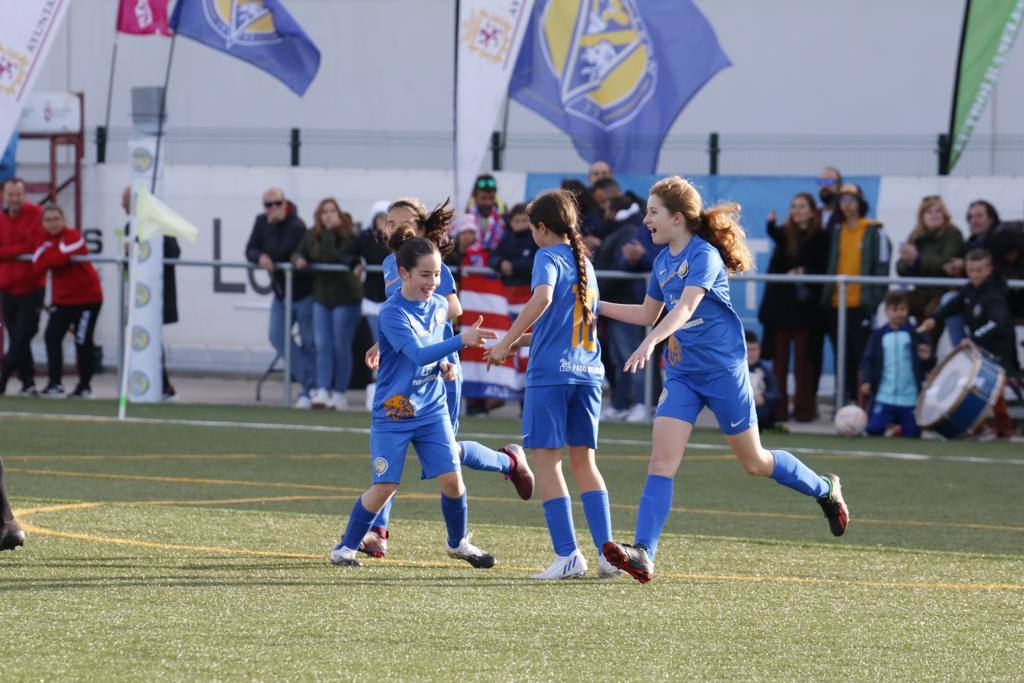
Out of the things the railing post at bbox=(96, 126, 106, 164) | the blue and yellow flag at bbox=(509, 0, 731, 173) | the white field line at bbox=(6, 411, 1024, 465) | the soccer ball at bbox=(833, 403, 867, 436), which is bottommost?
the white field line at bbox=(6, 411, 1024, 465)

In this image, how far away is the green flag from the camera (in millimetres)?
15961

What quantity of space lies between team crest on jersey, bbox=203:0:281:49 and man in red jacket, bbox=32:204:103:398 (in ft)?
8.01

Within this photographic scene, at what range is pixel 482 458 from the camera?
8148 mm

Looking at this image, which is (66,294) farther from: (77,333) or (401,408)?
(401,408)

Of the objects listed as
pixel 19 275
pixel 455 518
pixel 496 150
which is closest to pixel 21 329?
pixel 19 275

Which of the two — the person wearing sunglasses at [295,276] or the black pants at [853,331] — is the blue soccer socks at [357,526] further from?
the person wearing sunglasses at [295,276]

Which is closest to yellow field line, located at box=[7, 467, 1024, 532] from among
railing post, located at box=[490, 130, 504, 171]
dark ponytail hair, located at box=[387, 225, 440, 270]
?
dark ponytail hair, located at box=[387, 225, 440, 270]

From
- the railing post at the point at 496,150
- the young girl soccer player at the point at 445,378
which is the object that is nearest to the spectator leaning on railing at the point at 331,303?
the railing post at the point at 496,150

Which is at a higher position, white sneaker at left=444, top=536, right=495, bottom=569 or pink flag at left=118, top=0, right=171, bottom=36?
pink flag at left=118, top=0, right=171, bottom=36

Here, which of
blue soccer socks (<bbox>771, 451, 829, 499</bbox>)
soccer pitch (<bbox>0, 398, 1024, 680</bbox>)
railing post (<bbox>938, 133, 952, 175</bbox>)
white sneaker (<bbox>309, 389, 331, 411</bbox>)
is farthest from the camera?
railing post (<bbox>938, 133, 952, 175</bbox>)

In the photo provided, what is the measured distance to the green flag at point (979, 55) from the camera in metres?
16.0

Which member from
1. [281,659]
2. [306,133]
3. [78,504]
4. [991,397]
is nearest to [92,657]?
[281,659]

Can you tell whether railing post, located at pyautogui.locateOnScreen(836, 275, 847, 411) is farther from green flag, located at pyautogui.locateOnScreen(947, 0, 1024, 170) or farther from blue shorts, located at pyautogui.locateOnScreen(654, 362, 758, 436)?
blue shorts, located at pyautogui.locateOnScreen(654, 362, 758, 436)

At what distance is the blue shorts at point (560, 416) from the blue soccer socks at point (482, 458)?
0.45 meters
